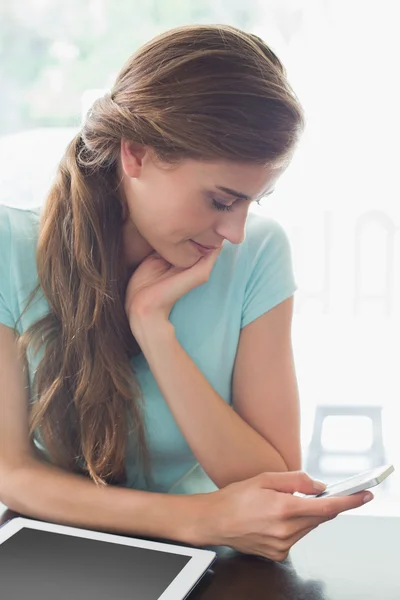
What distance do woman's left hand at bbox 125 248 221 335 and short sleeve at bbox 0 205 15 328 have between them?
0.62 ft

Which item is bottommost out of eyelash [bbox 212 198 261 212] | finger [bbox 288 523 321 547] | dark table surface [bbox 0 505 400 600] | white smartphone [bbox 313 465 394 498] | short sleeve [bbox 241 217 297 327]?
dark table surface [bbox 0 505 400 600]

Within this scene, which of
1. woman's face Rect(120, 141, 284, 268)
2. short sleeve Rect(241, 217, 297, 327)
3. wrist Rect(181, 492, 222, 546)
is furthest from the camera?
short sleeve Rect(241, 217, 297, 327)

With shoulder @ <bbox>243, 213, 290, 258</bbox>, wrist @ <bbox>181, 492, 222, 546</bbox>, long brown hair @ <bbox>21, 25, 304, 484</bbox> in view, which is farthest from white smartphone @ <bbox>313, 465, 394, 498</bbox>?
shoulder @ <bbox>243, 213, 290, 258</bbox>

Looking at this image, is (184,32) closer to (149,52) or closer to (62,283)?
(149,52)

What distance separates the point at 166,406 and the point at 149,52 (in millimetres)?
561

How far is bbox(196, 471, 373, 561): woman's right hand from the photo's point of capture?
35.1 inches

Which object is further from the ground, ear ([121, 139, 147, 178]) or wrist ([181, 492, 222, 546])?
ear ([121, 139, 147, 178])

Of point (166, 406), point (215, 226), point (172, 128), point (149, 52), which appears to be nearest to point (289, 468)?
point (166, 406)

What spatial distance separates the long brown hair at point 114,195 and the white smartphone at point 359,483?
0.34 meters

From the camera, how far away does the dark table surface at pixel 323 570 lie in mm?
817

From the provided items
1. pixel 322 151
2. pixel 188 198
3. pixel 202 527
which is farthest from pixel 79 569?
pixel 322 151

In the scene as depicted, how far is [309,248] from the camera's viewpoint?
125 inches

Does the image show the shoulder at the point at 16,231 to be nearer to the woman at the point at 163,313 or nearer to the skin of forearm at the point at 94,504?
the woman at the point at 163,313

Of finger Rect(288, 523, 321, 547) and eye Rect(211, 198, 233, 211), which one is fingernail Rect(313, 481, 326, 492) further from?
eye Rect(211, 198, 233, 211)
